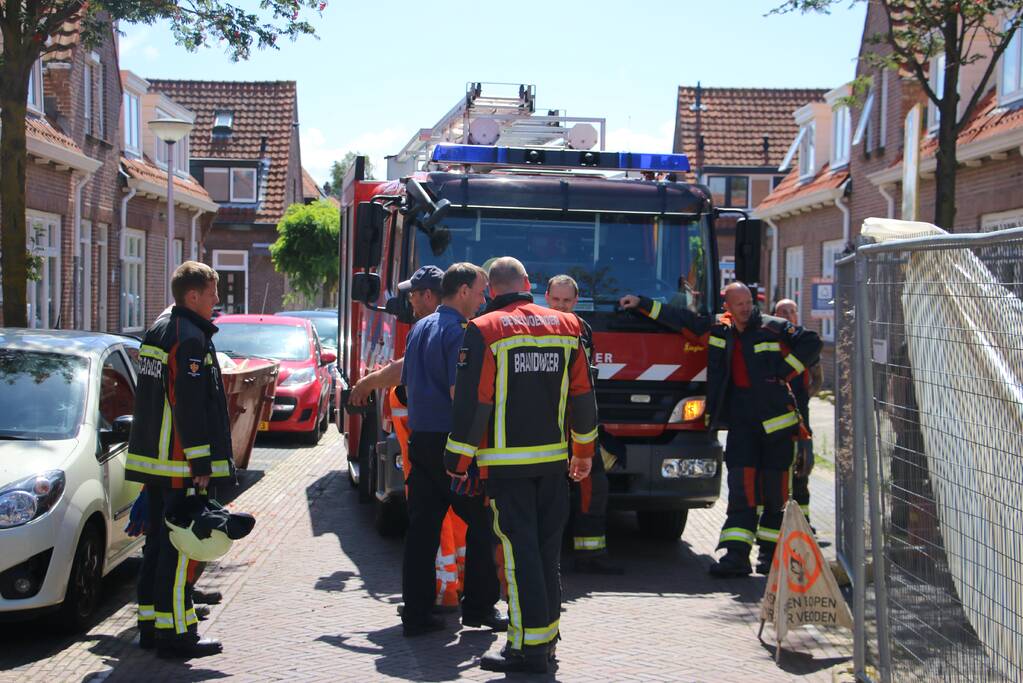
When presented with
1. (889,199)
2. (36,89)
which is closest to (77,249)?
(36,89)

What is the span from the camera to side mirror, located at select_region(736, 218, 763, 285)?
28.7 feet

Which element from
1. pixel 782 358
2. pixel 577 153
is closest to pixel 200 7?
pixel 577 153

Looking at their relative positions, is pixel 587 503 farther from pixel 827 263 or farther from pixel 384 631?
pixel 827 263

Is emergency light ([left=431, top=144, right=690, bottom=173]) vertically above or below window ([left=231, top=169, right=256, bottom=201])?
below

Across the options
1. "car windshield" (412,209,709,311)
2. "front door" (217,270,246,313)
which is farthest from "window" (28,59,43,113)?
"front door" (217,270,246,313)

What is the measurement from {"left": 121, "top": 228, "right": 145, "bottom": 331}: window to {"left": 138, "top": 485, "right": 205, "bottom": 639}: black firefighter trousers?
64.9 feet

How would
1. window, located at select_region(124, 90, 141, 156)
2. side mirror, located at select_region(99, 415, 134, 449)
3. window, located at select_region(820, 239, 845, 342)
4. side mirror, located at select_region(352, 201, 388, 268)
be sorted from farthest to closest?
window, located at select_region(124, 90, 141, 156), window, located at select_region(820, 239, 845, 342), side mirror, located at select_region(352, 201, 388, 268), side mirror, located at select_region(99, 415, 134, 449)

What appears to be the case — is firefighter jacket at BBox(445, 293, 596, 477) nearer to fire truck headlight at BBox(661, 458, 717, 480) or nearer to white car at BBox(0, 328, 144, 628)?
white car at BBox(0, 328, 144, 628)

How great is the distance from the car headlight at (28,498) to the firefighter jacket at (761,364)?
3.90 m

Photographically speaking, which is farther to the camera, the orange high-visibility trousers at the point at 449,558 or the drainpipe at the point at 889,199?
the drainpipe at the point at 889,199

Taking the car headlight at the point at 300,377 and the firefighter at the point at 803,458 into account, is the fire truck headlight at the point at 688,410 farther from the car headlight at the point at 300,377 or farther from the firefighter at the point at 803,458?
the car headlight at the point at 300,377

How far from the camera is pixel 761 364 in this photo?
785 cm

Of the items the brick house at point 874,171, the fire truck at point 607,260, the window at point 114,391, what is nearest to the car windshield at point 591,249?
the fire truck at point 607,260

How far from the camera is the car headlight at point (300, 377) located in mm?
14836
